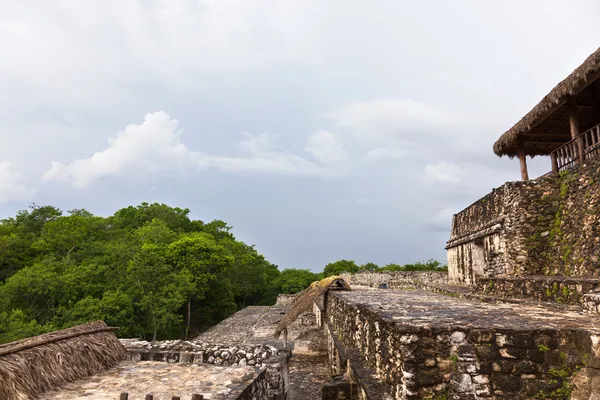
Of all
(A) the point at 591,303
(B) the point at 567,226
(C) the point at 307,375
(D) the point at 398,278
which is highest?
(B) the point at 567,226

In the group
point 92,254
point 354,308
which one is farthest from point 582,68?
point 92,254

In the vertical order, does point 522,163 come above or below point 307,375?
above

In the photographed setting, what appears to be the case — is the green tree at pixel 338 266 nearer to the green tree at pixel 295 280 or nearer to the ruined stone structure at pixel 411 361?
the green tree at pixel 295 280

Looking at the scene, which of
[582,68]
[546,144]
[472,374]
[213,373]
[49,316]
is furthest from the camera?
[49,316]

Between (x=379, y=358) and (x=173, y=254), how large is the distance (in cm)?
2500

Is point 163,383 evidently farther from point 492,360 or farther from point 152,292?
point 152,292

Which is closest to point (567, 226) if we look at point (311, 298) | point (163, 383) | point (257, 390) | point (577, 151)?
point (577, 151)

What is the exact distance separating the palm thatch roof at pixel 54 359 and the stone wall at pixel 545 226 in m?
8.17

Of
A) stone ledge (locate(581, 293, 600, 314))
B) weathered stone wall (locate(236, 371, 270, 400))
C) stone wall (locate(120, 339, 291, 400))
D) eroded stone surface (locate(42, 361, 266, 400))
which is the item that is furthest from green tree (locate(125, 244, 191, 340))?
stone ledge (locate(581, 293, 600, 314))

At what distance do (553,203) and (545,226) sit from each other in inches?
23.6

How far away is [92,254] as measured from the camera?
66.7 ft

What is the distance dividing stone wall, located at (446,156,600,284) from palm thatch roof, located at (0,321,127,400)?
321 inches

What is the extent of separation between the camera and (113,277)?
17797 millimetres

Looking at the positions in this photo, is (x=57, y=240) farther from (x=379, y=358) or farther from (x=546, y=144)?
(x=546, y=144)
